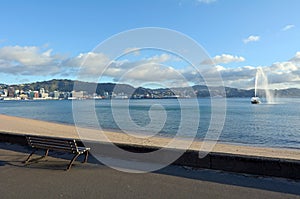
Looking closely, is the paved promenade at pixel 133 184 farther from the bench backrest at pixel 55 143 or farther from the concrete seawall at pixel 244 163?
the bench backrest at pixel 55 143

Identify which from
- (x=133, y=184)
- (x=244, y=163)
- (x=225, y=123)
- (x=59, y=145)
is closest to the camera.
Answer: (x=133, y=184)

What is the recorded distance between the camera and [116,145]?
724cm

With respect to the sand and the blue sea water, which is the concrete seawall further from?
the blue sea water

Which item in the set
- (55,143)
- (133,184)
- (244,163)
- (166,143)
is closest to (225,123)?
(166,143)

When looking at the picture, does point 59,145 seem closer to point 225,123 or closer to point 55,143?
point 55,143

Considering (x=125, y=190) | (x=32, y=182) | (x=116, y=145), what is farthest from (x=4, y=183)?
(x=116, y=145)

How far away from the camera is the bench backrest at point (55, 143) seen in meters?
6.38

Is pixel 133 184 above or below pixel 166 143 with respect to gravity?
above

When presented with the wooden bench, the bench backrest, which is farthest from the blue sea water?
the bench backrest

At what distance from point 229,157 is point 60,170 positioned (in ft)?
12.1

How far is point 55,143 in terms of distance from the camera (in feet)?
21.6

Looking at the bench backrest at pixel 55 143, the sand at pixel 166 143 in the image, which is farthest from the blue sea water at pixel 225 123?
the bench backrest at pixel 55 143

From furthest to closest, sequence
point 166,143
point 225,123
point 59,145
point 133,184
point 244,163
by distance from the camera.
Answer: point 225,123 → point 166,143 → point 59,145 → point 244,163 → point 133,184

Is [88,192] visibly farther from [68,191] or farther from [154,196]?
[154,196]
